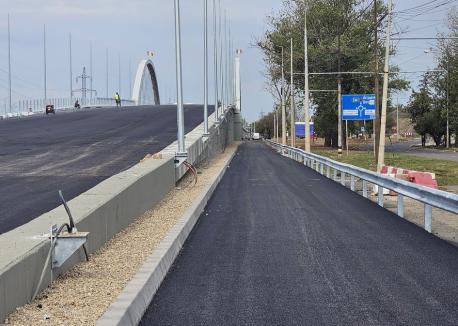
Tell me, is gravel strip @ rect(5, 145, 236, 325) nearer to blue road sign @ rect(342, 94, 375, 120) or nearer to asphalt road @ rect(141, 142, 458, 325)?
asphalt road @ rect(141, 142, 458, 325)

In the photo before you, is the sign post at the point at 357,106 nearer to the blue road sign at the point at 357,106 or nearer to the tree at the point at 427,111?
the blue road sign at the point at 357,106

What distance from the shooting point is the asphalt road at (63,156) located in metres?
14.2

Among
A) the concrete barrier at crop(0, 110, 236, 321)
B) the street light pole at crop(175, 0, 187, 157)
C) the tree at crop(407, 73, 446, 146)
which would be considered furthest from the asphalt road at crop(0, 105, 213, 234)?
the tree at crop(407, 73, 446, 146)

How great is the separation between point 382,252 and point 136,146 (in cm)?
2052

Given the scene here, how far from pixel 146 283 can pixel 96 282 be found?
680 millimetres

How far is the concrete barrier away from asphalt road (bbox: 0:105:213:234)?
5.59 feet

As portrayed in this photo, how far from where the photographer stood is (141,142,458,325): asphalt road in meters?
6.47

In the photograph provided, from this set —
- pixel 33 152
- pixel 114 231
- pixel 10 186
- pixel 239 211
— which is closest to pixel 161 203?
pixel 239 211

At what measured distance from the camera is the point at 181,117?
19.7 m

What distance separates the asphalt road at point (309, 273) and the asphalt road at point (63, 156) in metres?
3.61

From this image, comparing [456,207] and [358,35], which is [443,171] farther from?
[358,35]

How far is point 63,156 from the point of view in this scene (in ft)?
80.4

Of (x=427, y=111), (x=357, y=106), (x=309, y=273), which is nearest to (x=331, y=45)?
(x=357, y=106)

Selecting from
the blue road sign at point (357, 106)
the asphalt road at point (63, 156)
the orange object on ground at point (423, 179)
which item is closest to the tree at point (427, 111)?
the blue road sign at point (357, 106)
